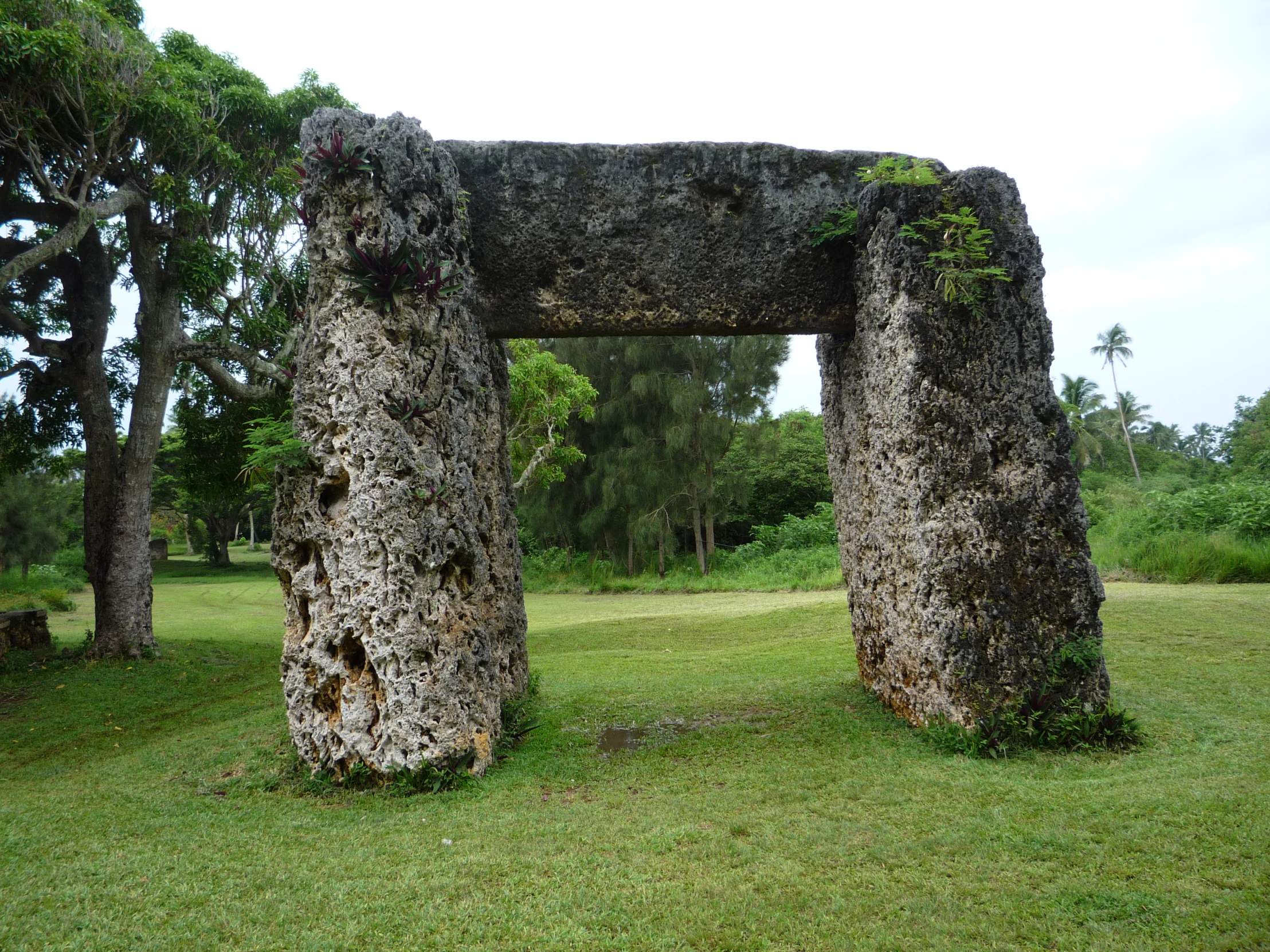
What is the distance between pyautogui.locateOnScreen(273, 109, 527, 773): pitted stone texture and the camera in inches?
164

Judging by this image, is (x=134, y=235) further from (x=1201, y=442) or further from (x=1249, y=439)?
(x=1201, y=442)

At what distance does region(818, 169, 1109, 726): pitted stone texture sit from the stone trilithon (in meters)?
0.02

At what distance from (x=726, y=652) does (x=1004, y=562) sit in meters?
4.45

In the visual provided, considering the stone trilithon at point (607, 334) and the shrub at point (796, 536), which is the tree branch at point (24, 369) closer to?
the stone trilithon at point (607, 334)

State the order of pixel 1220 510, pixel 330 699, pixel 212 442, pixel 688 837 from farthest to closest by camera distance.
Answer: pixel 1220 510 → pixel 212 442 → pixel 330 699 → pixel 688 837

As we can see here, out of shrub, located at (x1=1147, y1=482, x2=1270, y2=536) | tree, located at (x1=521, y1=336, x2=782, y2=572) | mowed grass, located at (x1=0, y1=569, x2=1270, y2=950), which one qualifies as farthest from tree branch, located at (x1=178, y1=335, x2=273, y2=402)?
shrub, located at (x1=1147, y1=482, x2=1270, y2=536)

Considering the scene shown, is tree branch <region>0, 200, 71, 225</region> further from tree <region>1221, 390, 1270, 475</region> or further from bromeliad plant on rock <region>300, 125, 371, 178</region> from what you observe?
tree <region>1221, 390, 1270, 475</region>

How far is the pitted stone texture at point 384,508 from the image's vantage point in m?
4.18

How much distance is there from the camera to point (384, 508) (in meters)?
4.24

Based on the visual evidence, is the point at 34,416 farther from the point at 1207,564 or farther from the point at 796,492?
the point at 796,492

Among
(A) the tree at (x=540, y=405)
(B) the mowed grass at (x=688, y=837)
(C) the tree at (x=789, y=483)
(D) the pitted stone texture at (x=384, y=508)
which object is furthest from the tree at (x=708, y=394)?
(D) the pitted stone texture at (x=384, y=508)

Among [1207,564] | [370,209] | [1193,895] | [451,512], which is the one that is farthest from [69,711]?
[1207,564]

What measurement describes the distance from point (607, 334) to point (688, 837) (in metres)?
3.34

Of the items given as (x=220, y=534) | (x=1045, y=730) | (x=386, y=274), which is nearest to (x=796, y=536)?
(x=1045, y=730)
